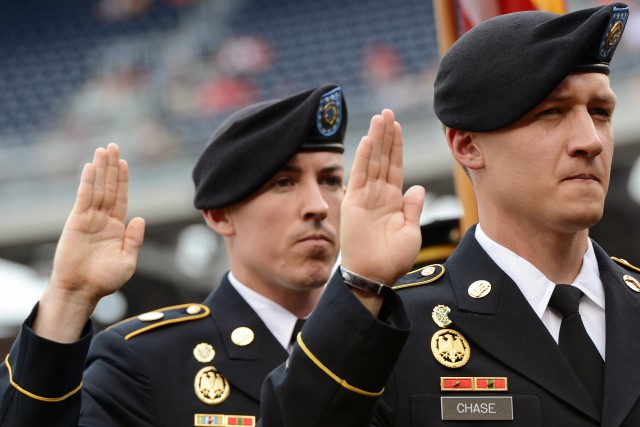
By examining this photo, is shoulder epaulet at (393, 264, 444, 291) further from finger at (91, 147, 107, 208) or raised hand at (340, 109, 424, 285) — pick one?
finger at (91, 147, 107, 208)

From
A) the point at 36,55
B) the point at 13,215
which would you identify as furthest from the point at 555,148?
the point at 36,55

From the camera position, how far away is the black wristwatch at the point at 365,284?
1926mm

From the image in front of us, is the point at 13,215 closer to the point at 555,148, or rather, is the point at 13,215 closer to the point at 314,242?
the point at 314,242

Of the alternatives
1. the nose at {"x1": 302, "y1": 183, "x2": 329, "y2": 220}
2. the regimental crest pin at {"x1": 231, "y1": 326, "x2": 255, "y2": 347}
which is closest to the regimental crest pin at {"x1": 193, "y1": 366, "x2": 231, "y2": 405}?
the regimental crest pin at {"x1": 231, "y1": 326, "x2": 255, "y2": 347}

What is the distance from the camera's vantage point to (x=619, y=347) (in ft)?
6.86

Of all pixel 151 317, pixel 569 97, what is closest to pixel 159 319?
pixel 151 317

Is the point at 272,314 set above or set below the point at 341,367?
below

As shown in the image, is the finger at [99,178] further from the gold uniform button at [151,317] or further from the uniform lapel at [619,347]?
the uniform lapel at [619,347]

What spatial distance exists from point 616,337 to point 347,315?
1.74 feet

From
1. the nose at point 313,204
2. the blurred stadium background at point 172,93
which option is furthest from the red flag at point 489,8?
the blurred stadium background at point 172,93

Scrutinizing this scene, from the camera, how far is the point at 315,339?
193 cm

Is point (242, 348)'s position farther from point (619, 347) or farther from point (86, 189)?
point (619, 347)

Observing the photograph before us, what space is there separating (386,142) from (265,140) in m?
1.53

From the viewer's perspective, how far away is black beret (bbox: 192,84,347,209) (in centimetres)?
351
